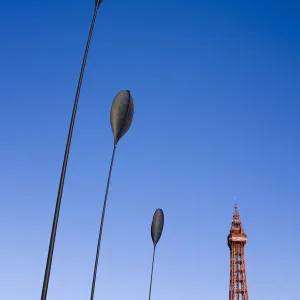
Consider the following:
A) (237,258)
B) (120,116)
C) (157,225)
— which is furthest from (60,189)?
(237,258)

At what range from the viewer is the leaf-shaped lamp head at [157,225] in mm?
10492

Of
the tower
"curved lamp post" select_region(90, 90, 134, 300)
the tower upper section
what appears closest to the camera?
"curved lamp post" select_region(90, 90, 134, 300)

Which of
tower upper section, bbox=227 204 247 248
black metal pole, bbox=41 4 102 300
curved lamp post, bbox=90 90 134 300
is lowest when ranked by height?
black metal pole, bbox=41 4 102 300

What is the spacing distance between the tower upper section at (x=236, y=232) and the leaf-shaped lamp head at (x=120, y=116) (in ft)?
292

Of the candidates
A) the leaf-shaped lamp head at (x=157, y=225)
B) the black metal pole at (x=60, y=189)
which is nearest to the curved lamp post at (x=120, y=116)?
the black metal pole at (x=60, y=189)

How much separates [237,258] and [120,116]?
88299mm

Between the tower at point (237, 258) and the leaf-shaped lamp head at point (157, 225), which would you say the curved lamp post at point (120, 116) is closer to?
the leaf-shaped lamp head at point (157, 225)

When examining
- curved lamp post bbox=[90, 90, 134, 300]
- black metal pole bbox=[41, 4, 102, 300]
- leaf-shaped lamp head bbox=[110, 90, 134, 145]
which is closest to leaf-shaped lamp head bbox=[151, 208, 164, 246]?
curved lamp post bbox=[90, 90, 134, 300]

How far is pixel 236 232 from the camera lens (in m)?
92.9

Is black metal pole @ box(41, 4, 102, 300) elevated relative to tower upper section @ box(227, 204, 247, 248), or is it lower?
lower

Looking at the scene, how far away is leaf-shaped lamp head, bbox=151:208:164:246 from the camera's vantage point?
10492mm

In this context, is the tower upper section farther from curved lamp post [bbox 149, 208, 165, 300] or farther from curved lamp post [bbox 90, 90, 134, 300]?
curved lamp post [bbox 90, 90, 134, 300]

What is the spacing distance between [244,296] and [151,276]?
77220mm

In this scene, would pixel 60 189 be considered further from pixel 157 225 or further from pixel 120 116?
pixel 157 225
